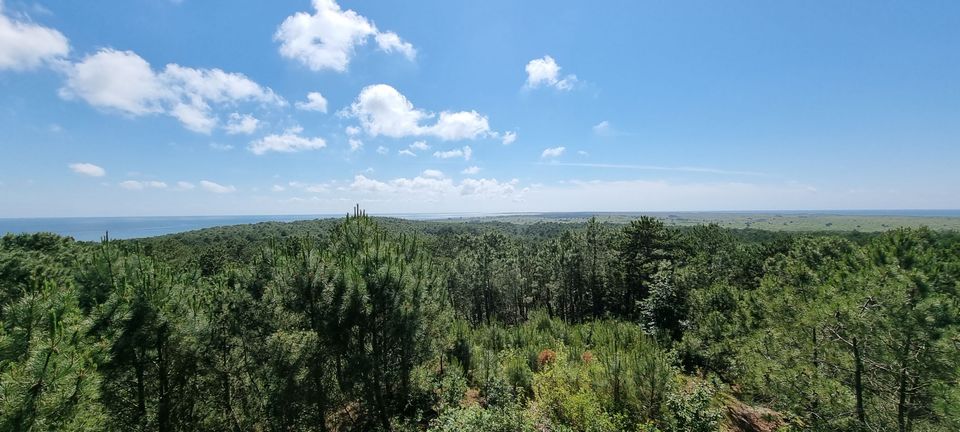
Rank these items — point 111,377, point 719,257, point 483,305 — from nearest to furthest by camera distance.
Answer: point 111,377 → point 719,257 → point 483,305

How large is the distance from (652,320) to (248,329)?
22.5 metres

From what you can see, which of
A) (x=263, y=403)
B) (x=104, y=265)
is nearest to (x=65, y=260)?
(x=104, y=265)

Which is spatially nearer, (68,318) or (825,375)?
(68,318)

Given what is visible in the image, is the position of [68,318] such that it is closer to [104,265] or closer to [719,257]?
[104,265]

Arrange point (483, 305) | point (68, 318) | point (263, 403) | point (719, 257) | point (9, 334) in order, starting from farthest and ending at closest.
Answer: point (483, 305), point (719, 257), point (263, 403), point (68, 318), point (9, 334)

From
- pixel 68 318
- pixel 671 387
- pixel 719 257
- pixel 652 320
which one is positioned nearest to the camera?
pixel 68 318

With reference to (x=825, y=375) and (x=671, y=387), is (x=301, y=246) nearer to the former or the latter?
(x=671, y=387)

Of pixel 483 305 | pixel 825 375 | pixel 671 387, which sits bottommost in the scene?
pixel 483 305

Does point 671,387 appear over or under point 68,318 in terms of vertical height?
under

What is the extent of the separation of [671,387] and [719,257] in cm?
2526

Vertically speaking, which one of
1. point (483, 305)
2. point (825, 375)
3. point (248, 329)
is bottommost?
point (483, 305)

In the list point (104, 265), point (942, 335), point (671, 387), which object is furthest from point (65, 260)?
point (942, 335)

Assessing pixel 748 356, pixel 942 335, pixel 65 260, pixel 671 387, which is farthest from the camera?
pixel 65 260

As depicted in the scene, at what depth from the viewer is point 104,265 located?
8.78 meters
